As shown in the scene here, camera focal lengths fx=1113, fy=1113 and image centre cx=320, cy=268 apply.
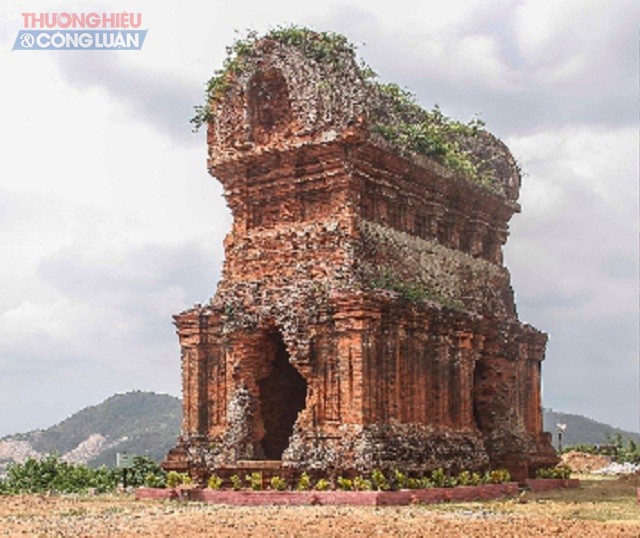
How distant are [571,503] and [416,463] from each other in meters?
2.65

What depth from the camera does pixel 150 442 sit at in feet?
247

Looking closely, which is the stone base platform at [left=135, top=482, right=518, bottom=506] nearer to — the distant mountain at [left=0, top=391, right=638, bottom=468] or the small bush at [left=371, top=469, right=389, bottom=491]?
the small bush at [left=371, top=469, right=389, bottom=491]

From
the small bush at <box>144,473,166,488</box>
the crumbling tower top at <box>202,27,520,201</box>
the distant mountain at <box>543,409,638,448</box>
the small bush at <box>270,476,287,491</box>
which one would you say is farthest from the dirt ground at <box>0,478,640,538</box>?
the distant mountain at <box>543,409,638,448</box>

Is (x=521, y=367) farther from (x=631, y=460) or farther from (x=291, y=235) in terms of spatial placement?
(x=631, y=460)

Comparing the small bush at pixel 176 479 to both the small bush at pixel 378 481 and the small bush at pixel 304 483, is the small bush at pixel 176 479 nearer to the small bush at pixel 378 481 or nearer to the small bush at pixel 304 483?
the small bush at pixel 304 483

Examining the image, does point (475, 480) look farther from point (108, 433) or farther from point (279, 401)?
point (108, 433)

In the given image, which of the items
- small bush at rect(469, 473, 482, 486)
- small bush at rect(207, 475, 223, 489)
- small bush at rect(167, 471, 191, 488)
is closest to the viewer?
small bush at rect(207, 475, 223, 489)

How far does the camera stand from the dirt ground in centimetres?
1308

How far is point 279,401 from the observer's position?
21750 mm

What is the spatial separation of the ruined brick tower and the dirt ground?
2.27m

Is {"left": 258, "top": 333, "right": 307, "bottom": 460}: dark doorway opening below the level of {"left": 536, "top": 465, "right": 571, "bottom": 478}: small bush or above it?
above

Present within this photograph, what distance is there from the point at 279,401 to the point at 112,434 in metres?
63.2

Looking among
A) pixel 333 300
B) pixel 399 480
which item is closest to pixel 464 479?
pixel 399 480

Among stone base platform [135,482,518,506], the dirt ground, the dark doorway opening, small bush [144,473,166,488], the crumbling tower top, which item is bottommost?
the dirt ground
